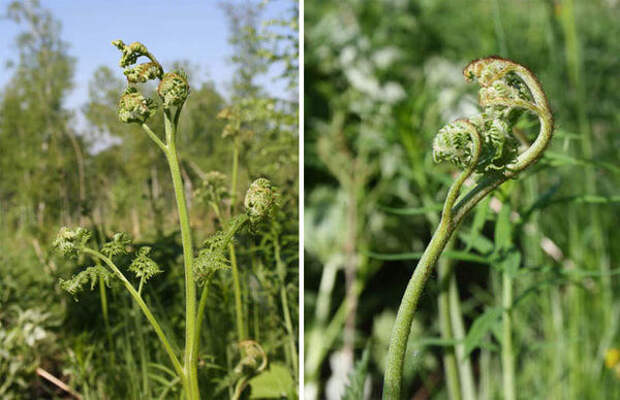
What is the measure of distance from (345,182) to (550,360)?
60 cm

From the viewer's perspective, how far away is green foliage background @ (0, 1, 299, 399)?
104cm

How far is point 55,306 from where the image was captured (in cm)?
125

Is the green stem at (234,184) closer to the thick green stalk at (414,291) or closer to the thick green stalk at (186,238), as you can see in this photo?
the thick green stalk at (186,238)

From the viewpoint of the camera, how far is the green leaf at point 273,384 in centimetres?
93

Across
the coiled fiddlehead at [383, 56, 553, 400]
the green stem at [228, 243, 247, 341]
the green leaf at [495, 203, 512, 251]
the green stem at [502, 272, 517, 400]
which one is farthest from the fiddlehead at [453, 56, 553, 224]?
the green stem at [228, 243, 247, 341]

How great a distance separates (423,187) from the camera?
1037 mm

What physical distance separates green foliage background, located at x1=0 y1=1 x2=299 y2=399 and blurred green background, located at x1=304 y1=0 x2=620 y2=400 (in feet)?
0.82

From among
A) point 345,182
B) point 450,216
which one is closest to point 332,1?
point 345,182

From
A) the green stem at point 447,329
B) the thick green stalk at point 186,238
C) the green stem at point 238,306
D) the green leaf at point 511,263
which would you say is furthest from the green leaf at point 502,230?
the green stem at point 238,306

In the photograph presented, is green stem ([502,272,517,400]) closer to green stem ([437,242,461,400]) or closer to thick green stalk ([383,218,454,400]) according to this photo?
green stem ([437,242,461,400])

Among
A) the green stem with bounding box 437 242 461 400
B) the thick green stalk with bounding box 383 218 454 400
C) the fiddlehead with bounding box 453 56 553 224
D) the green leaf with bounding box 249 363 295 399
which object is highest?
the fiddlehead with bounding box 453 56 553 224

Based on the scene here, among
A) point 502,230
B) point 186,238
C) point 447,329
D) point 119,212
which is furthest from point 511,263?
point 119,212

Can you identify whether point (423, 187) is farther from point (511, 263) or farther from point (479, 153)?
point (479, 153)

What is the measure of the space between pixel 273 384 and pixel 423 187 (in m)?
0.43
